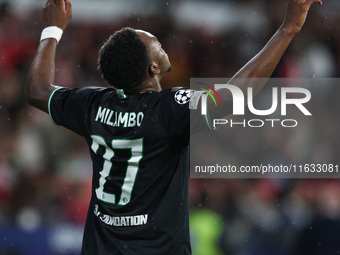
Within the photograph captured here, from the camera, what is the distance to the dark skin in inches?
91.9

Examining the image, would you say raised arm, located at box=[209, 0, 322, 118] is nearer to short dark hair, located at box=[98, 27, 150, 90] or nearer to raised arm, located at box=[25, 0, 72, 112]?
short dark hair, located at box=[98, 27, 150, 90]

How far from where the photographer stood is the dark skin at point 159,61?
7.66 ft

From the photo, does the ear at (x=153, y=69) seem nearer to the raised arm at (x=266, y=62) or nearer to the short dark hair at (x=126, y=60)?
the short dark hair at (x=126, y=60)

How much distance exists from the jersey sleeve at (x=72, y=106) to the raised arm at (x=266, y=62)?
A: 2.27 ft

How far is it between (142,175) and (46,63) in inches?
32.8

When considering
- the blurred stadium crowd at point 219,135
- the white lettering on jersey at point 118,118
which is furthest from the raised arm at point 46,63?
the blurred stadium crowd at point 219,135

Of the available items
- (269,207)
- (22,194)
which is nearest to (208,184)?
(269,207)

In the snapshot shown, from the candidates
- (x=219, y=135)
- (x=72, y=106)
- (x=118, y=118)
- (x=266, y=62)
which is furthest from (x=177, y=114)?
(x=219, y=135)

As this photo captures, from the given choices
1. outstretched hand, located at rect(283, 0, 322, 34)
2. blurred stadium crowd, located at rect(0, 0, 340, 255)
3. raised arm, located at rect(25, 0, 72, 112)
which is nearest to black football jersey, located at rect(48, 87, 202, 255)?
raised arm, located at rect(25, 0, 72, 112)

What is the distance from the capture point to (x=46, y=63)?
2.89 m

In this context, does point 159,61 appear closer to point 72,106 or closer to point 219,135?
point 72,106

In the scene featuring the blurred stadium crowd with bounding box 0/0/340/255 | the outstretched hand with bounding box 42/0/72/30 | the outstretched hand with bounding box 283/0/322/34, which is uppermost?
the outstretched hand with bounding box 42/0/72/30

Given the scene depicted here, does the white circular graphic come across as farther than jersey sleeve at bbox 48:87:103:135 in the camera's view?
No

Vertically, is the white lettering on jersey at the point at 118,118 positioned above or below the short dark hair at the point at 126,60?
below
